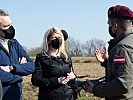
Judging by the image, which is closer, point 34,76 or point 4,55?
point 4,55

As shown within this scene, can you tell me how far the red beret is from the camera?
173 inches

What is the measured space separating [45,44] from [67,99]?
35.6 inches

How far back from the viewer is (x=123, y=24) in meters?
4.39

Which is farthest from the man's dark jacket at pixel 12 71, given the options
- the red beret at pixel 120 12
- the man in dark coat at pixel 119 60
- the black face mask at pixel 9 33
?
the red beret at pixel 120 12

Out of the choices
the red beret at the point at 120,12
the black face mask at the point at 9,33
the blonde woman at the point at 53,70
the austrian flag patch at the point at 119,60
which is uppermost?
the red beret at the point at 120,12

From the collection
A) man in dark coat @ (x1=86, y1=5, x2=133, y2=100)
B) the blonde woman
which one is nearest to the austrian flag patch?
man in dark coat @ (x1=86, y1=5, x2=133, y2=100)

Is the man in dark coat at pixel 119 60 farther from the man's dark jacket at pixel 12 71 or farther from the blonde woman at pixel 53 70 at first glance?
the blonde woman at pixel 53 70

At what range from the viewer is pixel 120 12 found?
443 cm

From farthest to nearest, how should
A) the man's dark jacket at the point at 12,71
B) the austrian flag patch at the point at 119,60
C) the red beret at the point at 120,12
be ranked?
the man's dark jacket at the point at 12,71 → the red beret at the point at 120,12 → the austrian flag patch at the point at 119,60

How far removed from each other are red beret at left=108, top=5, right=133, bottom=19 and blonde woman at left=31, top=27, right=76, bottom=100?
168cm

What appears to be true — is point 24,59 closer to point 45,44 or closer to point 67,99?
point 45,44

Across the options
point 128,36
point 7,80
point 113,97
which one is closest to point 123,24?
point 128,36

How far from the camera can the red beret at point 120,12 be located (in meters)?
4.40

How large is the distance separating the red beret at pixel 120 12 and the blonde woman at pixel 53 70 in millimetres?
1682
